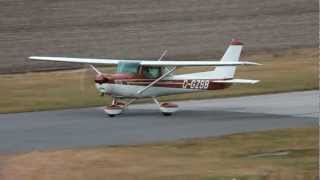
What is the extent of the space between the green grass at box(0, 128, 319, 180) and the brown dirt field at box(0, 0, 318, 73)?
92.2ft

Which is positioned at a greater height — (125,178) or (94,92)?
(125,178)

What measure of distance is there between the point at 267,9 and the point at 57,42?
15185 mm

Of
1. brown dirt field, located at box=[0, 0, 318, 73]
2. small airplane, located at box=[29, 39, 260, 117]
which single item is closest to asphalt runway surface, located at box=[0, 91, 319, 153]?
small airplane, located at box=[29, 39, 260, 117]

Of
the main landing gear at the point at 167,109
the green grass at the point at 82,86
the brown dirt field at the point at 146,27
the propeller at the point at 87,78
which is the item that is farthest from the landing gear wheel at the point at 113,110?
the brown dirt field at the point at 146,27

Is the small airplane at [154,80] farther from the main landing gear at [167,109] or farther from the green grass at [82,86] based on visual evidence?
the green grass at [82,86]

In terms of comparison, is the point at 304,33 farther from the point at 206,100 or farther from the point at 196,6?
the point at 206,100

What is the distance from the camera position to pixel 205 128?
24.3 metres

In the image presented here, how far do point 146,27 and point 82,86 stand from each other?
19.1m

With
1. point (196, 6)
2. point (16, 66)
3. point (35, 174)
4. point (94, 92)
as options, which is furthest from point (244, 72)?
point (35, 174)

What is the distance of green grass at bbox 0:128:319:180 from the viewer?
15641 millimetres

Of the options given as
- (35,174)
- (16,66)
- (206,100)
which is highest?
(35,174)

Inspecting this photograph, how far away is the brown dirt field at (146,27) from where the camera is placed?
51.8m

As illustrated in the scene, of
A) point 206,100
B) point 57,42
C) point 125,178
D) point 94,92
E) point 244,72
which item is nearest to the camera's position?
point 125,178

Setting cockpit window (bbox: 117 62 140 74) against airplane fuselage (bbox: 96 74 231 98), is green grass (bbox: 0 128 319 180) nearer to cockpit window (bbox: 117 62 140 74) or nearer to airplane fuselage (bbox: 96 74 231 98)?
airplane fuselage (bbox: 96 74 231 98)
